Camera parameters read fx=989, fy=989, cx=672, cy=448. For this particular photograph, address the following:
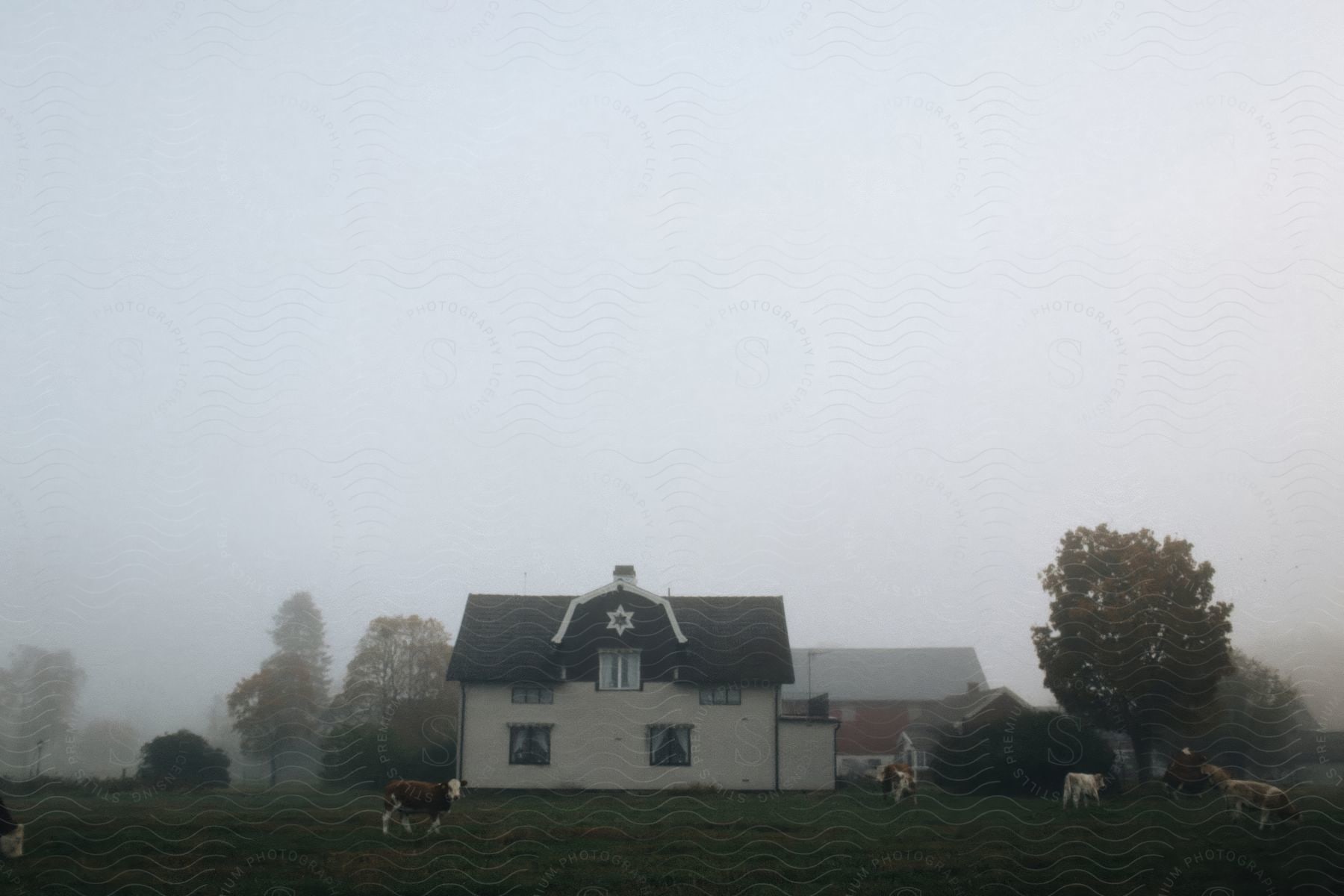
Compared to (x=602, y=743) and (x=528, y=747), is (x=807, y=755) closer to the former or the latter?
(x=602, y=743)

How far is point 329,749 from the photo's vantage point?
986 centimetres

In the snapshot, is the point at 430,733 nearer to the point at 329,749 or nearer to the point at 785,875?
the point at 329,749

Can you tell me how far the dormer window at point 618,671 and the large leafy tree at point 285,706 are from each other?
5.16 m

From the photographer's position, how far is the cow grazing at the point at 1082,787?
1018 centimetres

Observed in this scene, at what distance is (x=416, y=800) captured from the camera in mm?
10797

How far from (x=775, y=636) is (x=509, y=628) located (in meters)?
4.52

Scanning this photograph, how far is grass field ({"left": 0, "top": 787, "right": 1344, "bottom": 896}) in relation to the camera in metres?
8.93

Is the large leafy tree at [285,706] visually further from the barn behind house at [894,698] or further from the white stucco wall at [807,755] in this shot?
the white stucco wall at [807,755]

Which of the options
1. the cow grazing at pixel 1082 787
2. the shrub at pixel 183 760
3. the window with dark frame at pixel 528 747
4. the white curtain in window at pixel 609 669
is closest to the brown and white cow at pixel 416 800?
the shrub at pixel 183 760

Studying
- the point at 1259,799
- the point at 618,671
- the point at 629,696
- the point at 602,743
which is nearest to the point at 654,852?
the point at 602,743

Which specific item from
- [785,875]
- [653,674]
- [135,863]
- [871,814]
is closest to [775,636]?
[653,674]

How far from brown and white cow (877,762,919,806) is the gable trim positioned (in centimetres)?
437

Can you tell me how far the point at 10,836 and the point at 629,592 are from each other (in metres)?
8.69

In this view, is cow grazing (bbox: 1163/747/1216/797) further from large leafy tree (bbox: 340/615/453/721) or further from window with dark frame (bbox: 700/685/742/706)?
large leafy tree (bbox: 340/615/453/721)
